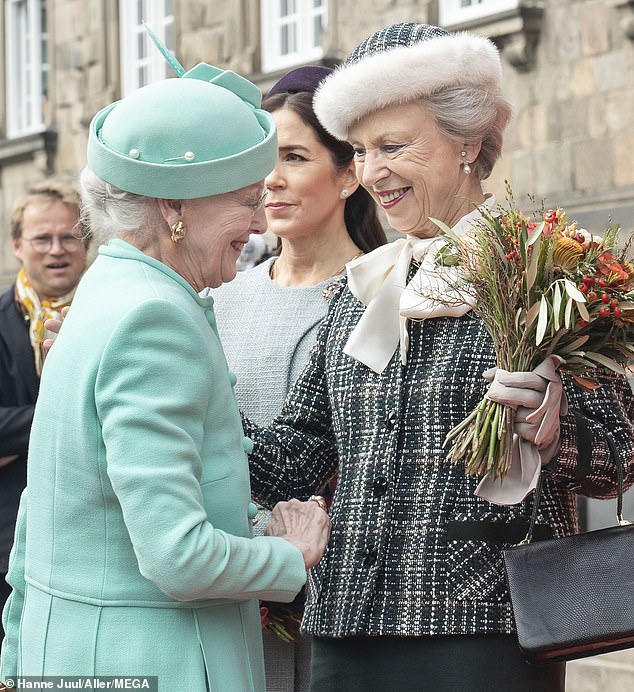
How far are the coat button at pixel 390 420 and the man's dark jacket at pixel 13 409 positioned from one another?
2.39 m

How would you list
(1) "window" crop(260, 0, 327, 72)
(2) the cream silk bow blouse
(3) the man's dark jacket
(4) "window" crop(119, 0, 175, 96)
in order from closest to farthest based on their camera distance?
(2) the cream silk bow blouse → (3) the man's dark jacket → (1) "window" crop(260, 0, 327, 72) → (4) "window" crop(119, 0, 175, 96)

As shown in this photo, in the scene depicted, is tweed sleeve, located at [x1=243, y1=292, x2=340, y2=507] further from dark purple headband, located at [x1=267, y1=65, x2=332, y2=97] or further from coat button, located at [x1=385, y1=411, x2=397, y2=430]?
dark purple headband, located at [x1=267, y1=65, x2=332, y2=97]

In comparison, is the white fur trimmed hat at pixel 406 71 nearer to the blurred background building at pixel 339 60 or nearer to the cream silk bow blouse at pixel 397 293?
the cream silk bow blouse at pixel 397 293

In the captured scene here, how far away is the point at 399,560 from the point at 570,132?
20.4 feet

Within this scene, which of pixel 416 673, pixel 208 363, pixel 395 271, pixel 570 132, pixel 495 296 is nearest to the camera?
pixel 208 363

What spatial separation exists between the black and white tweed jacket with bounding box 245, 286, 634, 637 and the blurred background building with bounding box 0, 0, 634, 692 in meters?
2.60

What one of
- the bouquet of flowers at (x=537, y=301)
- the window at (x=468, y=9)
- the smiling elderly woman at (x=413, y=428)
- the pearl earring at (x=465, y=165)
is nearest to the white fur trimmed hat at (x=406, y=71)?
the smiling elderly woman at (x=413, y=428)

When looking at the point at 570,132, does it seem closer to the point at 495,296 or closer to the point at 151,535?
the point at 495,296

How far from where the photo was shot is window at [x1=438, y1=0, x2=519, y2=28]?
955 centimetres

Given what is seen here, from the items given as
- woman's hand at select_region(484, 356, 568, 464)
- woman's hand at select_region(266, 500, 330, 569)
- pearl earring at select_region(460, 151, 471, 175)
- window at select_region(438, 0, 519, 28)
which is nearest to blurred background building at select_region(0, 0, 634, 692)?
window at select_region(438, 0, 519, 28)

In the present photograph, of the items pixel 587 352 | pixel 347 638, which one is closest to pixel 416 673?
pixel 347 638

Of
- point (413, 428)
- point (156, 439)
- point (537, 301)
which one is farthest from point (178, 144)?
point (413, 428)

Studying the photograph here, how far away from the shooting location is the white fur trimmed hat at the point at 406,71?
132 inches

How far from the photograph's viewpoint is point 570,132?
9016 millimetres
